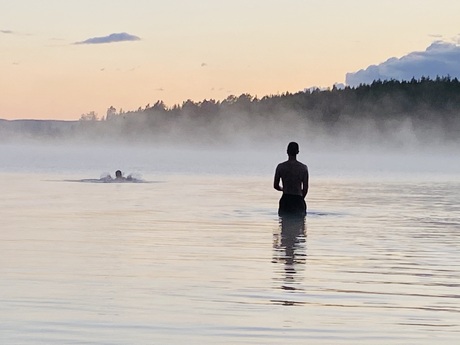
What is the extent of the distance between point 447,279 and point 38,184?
29.8 meters

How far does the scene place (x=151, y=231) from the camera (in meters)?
21.2

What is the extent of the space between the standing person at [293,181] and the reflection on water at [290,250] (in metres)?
0.21

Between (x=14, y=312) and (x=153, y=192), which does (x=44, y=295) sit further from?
(x=153, y=192)

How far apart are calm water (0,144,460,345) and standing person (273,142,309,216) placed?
0.64 metres

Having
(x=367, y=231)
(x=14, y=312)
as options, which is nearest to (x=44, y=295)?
(x=14, y=312)

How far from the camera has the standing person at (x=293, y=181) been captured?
2309cm

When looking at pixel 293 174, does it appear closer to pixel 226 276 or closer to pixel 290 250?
pixel 290 250

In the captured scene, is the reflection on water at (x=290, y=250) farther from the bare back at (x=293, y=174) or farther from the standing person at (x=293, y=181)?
the bare back at (x=293, y=174)

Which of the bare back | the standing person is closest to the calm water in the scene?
the standing person

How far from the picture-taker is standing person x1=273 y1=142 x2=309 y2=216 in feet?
75.8

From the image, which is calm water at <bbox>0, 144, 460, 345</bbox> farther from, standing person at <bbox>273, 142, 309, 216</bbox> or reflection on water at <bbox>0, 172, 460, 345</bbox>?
standing person at <bbox>273, 142, 309, 216</bbox>

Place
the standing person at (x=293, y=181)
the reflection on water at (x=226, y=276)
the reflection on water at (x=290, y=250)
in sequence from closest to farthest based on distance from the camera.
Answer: the reflection on water at (x=226, y=276) < the reflection on water at (x=290, y=250) < the standing person at (x=293, y=181)

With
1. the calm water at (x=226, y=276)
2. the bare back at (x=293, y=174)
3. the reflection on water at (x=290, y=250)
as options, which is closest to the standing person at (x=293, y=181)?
the bare back at (x=293, y=174)

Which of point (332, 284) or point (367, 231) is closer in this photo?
point (332, 284)
